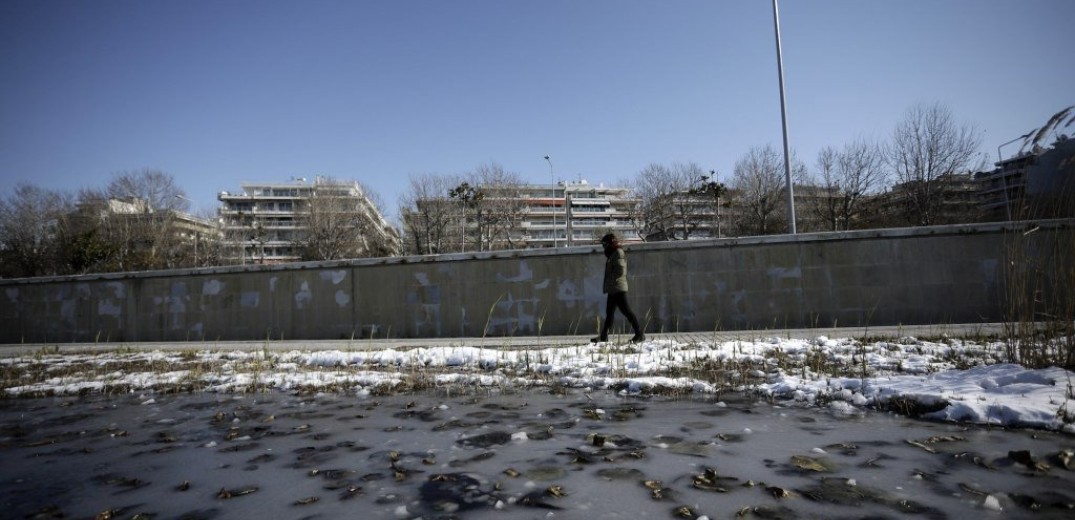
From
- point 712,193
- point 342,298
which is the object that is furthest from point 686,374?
point 712,193

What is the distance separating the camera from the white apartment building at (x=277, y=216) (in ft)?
188

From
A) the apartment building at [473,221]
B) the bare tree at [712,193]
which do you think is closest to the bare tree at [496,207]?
the apartment building at [473,221]

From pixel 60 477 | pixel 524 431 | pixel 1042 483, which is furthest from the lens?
pixel 524 431

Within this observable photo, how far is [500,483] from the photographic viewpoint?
7.55 ft

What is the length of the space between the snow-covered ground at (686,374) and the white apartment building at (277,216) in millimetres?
47207

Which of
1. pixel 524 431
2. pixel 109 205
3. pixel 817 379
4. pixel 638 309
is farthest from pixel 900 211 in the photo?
pixel 109 205

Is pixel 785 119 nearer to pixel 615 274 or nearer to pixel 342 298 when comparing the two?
pixel 615 274

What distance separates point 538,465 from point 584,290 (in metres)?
8.45

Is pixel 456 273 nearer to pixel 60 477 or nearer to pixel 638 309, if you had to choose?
pixel 638 309

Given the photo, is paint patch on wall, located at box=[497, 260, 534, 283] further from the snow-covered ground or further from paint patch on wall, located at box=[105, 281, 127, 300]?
Answer: paint patch on wall, located at box=[105, 281, 127, 300]

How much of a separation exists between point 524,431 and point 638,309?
25.6 ft

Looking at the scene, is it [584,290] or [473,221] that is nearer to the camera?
[584,290]

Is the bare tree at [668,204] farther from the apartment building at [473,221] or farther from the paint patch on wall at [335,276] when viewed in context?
the paint patch on wall at [335,276]

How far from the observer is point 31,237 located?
42.8m
